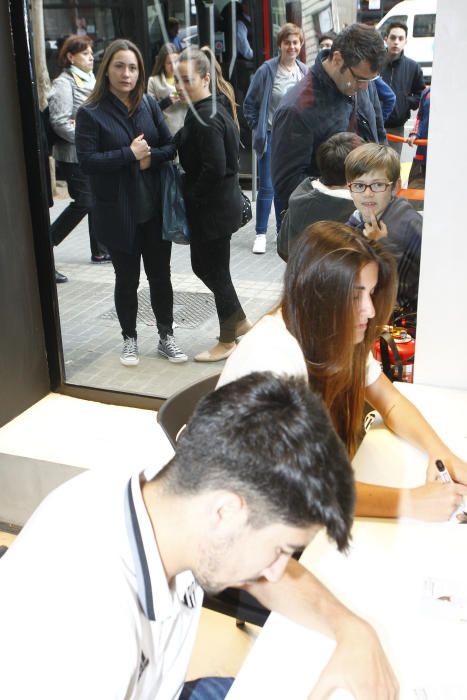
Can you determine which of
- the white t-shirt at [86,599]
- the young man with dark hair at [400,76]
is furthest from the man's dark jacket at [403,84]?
the white t-shirt at [86,599]

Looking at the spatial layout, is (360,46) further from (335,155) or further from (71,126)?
(71,126)

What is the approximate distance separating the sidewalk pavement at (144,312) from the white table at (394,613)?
1.56 meters

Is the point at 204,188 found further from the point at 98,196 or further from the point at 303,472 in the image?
the point at 303,472

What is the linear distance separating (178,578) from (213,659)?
1370 mm

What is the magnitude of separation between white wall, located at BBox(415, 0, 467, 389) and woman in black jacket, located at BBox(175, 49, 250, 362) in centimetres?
97

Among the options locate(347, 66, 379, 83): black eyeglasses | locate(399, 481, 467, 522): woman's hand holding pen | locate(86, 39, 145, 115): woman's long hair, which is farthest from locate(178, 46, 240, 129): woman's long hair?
locate(399, 481, 467, 522): woman's hand holding pen

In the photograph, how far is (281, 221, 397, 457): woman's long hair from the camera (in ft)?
6.13

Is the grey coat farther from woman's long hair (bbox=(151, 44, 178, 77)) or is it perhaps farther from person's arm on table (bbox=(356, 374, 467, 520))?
person's arm on table (bbox=(356, 374, 467, 520))

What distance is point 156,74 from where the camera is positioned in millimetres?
3037

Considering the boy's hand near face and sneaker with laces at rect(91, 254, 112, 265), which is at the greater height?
the boy's hand near face

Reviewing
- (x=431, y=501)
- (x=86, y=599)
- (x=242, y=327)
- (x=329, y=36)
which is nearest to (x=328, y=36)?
(x=329, y=36)

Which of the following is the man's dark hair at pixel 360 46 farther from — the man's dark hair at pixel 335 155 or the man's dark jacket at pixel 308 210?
the man's dark jacket at pixel 308 210

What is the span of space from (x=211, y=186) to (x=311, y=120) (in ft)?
1.72

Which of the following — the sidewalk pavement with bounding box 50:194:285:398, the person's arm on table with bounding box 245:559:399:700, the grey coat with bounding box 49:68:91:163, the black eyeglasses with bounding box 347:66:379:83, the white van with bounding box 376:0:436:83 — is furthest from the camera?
the sidewalk pavement with bounding box 50:194:285:398
